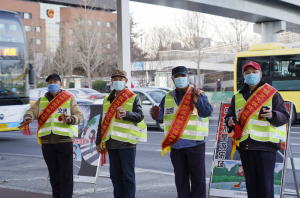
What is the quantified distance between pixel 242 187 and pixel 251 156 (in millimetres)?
1268

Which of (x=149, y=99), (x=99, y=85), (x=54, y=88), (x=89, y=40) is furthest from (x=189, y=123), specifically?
(x=99, y=85)

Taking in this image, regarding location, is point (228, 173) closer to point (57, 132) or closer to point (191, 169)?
point (191, 169)

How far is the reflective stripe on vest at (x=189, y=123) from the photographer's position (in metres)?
4.69

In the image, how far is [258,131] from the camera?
4.34 m

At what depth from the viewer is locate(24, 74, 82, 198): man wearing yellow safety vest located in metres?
5.43

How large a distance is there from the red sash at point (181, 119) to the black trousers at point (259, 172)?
0.81m

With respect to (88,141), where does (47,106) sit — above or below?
above

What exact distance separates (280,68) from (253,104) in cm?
1388

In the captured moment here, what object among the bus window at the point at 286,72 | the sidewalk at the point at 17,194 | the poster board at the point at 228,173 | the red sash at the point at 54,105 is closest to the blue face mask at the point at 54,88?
the red sash at the point at 54,105

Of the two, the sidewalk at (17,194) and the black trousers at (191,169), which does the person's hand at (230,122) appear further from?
the sidewalk at (17,194)

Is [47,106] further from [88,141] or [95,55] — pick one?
[95,55]

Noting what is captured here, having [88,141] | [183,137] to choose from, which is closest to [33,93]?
[88,141]

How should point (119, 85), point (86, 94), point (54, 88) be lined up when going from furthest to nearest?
point (86, 94) → point (54, 88) → point (119, 85)

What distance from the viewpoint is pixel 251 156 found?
4348mm
